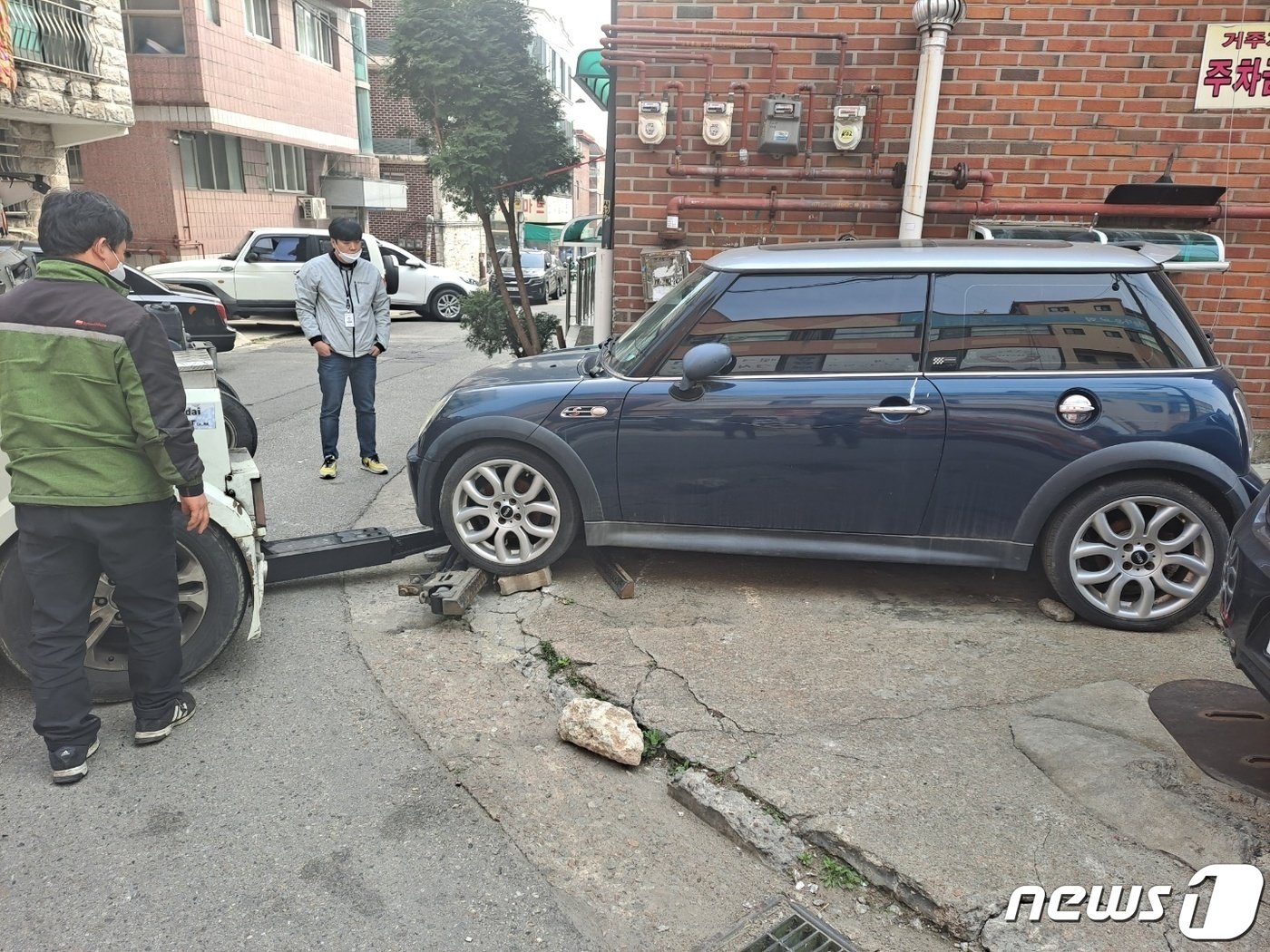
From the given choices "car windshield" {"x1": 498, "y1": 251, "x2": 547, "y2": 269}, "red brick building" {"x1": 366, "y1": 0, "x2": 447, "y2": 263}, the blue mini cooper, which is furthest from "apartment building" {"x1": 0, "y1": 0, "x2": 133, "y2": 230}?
"red brick building" {"x1": 366, "y1": 0, "x2": 447, "y2": 263}

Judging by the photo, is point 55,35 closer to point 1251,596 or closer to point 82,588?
point 82,588

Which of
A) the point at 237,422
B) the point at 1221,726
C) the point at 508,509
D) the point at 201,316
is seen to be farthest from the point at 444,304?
the point at 1221,726

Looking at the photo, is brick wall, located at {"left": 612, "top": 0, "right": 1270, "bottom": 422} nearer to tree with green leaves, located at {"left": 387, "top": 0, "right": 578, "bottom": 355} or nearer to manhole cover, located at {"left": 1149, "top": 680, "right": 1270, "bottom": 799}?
tree with green leaves, located at {"left": 387, "top": 0, "right": 578, "bottom": 355}

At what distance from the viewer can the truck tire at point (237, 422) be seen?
18.8ft

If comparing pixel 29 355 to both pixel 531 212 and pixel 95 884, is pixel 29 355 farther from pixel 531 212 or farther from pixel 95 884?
pixel 531 212

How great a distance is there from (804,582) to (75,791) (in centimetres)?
323

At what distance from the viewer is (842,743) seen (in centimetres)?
325

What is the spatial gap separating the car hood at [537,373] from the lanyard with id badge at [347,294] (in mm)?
1821

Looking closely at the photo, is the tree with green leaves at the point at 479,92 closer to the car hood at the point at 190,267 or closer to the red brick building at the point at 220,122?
the car hood at the point at 190,267

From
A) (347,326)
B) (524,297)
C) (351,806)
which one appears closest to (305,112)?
(524,297)

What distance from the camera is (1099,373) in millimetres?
4098

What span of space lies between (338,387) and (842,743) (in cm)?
467

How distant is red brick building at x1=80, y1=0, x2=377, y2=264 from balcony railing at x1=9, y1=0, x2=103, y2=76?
4.28 m

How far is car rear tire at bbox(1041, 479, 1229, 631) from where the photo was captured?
13.3ft
